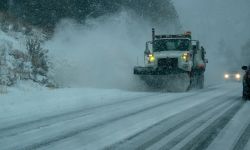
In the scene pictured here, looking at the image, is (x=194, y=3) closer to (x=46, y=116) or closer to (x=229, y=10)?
(x=229, y=10)

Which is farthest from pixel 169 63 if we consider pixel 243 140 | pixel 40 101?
pixel 243 140

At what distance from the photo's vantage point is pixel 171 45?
23.3m

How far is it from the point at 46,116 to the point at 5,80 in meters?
6.72

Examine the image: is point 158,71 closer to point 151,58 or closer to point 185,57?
point 151,58

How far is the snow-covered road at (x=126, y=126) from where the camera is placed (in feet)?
25.3

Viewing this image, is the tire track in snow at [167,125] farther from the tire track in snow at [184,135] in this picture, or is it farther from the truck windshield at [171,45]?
the truck windshield at [171,45]

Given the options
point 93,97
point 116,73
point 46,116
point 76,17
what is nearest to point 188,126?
point 46,116

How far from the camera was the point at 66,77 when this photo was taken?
23031mm

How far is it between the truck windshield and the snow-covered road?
8739 millimetres

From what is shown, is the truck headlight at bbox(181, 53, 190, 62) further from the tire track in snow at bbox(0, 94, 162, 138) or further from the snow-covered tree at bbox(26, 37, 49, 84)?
the tire track in snow at bbox(0, 94, 162, 138)

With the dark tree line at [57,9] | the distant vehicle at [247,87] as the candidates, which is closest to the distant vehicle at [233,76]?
the dark tree line at [57,9]

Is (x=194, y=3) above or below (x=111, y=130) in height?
above

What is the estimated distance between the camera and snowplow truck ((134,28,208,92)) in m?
21.7

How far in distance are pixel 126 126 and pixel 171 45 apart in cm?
1404
